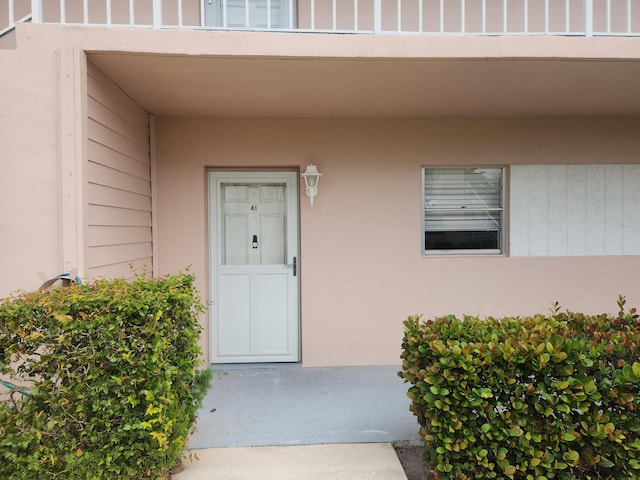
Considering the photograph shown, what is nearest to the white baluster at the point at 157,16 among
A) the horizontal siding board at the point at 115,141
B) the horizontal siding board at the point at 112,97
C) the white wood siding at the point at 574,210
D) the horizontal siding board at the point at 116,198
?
the horizontal siding board at the point at 112,97

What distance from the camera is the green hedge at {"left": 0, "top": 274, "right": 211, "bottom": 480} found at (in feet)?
6.93

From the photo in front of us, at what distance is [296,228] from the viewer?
445cm

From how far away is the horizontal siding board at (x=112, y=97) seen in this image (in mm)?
3023

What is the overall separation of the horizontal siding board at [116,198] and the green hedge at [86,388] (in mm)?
1052

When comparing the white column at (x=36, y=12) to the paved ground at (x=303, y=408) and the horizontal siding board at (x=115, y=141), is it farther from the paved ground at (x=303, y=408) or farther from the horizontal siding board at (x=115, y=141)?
the paved ground at (x=303, y=408)

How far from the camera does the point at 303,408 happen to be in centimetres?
336

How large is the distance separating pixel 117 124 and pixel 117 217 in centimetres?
79

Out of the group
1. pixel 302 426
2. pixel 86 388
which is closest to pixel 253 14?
pixel 86 388

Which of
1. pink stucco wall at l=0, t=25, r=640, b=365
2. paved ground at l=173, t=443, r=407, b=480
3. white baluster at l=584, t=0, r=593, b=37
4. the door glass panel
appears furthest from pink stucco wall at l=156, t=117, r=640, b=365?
paved ground at l=173, t=443, r=407, b=480

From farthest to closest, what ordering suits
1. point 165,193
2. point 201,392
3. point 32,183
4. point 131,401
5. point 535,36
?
point 165,193 → point 535,36 → point 32,183 → point 201,392 → point 131,401

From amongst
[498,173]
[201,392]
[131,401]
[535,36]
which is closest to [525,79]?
[535,36]

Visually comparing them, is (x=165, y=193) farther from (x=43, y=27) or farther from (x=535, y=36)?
(x=535, y=36)

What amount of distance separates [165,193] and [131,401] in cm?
263

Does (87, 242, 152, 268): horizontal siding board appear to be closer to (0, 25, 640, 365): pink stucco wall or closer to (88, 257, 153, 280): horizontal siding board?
(88, 257, 153, 280): horizontal siding board
